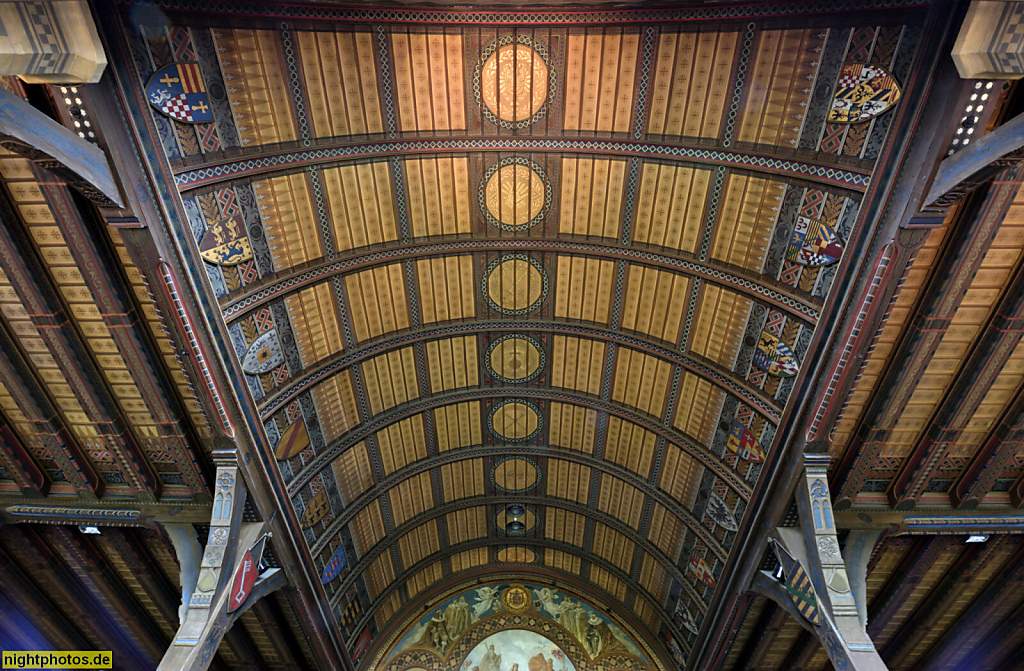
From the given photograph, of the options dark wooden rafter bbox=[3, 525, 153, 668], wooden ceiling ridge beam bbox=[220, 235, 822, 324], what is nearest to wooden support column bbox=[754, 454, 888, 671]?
wooden ceiling ridge beam bbox=[220, 235, 822, 324]

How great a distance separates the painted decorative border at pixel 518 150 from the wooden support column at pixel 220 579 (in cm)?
561

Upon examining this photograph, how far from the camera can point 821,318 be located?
10875 mm

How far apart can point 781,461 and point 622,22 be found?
917 centimetres

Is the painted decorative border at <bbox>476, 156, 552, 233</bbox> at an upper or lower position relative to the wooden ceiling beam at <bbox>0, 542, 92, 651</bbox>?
upper

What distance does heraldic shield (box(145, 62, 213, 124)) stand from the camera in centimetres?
939

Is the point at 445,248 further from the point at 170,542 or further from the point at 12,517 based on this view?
the point at 12,517

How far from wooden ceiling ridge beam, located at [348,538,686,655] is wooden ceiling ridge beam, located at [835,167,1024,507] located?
8933 mm

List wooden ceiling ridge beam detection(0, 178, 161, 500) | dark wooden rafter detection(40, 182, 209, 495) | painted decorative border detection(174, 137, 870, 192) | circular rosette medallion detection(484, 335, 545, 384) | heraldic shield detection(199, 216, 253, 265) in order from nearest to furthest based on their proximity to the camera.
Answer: dark wooden rafter detection(40, 182, 209, 495) < wooden ceiling ridge beam detection(0, 178, 161, 500) < painted decorative border detection(174, 137, 870, 192) < heraldic shield detection(199, 216, 253, 265) < circular rosette medallion detection(484, 335, 545, 384)

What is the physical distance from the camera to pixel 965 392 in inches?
465

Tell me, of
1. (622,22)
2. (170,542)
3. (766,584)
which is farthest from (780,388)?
(170,542)

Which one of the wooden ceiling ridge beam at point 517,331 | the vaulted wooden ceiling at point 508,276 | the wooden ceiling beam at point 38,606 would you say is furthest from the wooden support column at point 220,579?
the wooden ceiling beam at point 38,606

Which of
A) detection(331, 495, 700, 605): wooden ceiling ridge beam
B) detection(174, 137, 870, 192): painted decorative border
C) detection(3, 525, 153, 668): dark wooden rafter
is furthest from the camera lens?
detection(331, 495, 700, 605): wooden ceiling ridge beam

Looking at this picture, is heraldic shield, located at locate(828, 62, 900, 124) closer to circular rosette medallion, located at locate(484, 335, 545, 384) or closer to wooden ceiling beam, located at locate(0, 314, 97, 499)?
circular rosette medallion, located at locate(484, 335, 545, 384)

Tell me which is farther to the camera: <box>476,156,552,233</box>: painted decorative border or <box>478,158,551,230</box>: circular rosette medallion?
<box>478,158,551,230</box>: circular rosette medallion
